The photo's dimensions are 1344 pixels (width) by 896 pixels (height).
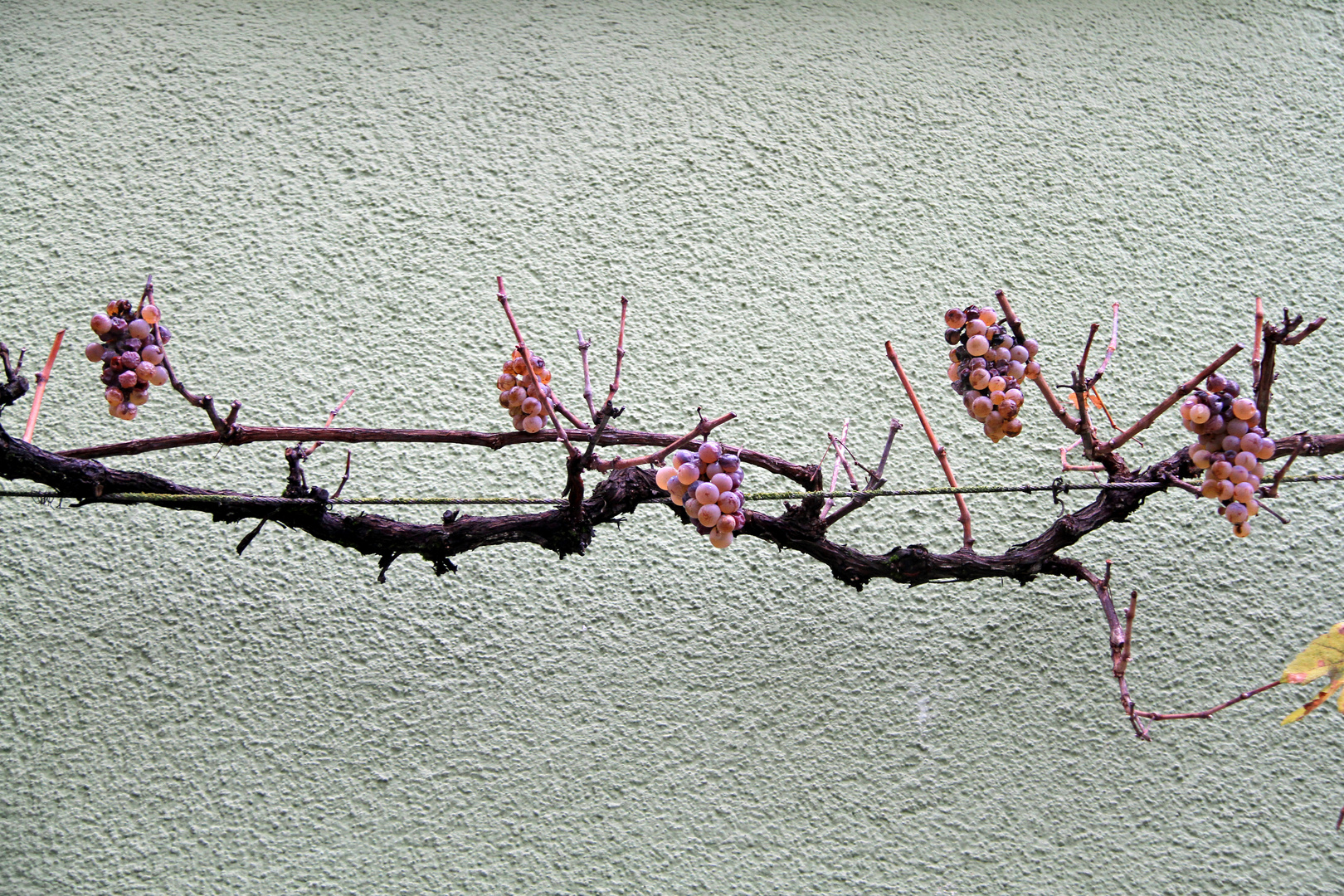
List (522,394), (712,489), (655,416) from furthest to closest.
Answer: (655,416) < (522,394) < (712,489)

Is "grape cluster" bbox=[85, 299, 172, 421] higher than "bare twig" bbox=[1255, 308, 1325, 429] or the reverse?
the reverse

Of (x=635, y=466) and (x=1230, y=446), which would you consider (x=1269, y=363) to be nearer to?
(x=1230, y=446)

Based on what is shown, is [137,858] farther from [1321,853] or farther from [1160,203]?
[1160,203]

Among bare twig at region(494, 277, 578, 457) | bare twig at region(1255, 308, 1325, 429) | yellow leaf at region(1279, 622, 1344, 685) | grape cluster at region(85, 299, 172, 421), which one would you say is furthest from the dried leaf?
grape cluster at region(85, 299, 172, 421)

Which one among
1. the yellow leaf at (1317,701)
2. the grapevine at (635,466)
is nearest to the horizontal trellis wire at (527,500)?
the grapevine at (635,466)

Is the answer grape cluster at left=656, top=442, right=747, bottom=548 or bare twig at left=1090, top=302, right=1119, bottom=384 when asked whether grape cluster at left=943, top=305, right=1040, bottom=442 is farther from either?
grape cluster at left=656, top=442, right=747, bottom=548

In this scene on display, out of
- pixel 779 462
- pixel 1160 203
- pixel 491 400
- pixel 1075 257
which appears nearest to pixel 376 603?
pixel 491 400

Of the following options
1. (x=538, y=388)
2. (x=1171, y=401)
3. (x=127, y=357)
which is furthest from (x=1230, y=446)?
(x=127, y=357)
